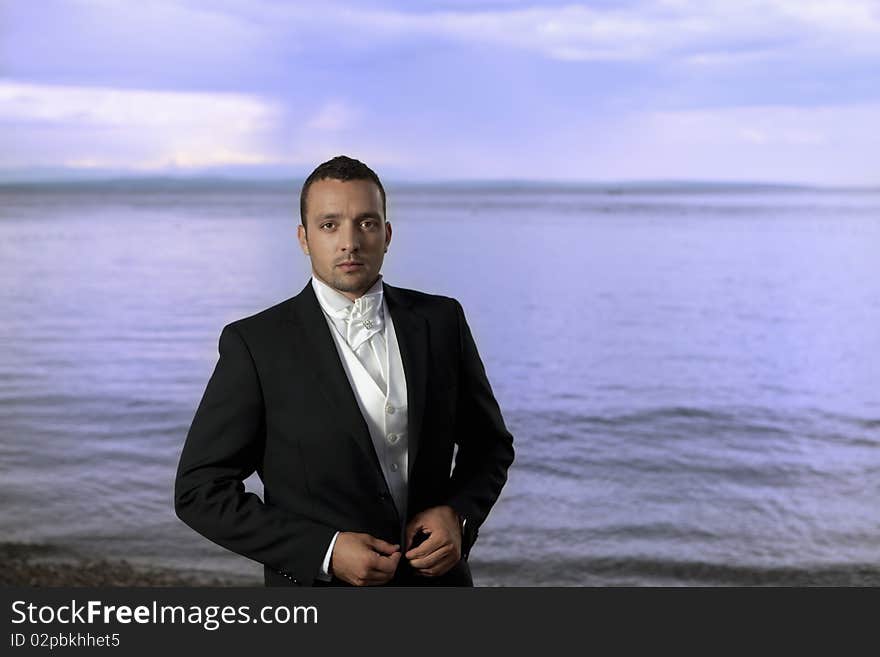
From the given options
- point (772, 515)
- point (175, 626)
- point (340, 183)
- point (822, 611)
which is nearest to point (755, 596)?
point (822, 611)

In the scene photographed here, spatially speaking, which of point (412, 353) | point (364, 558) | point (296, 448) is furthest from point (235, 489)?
point (412, 353)

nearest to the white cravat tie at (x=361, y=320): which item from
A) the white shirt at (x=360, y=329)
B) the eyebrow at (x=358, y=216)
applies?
the white shirt at (x=360, y=329)

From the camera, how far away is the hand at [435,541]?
158 centimetres

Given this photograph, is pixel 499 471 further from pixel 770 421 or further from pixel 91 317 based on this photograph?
pixel 91 317

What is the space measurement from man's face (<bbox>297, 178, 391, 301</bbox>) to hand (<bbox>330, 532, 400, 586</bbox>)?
0.35 meters

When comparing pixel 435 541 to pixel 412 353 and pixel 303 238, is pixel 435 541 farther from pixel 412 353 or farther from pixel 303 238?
→ pixel 303 238

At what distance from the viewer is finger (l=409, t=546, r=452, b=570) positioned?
1586 mm

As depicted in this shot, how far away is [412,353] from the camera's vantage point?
1626 millimetres

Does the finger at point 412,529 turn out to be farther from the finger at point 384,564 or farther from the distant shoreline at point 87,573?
the distant shoreline at point 87,573

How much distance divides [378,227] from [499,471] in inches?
16.2

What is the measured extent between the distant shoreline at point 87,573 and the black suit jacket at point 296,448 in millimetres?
3020

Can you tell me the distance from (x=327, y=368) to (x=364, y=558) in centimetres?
26

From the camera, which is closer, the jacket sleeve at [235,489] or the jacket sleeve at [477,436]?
the jacket sleeve at [235,489]

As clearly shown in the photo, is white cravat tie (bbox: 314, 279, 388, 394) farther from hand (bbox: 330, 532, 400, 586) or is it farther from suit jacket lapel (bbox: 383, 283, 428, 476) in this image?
hand (bbox: 330, 532, 400, 586)
